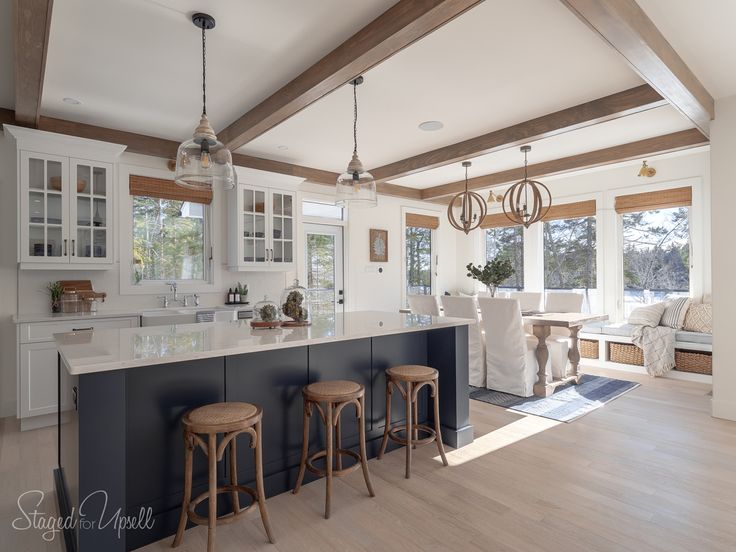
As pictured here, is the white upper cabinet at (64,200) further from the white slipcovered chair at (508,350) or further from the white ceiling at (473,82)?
the white slipcovered chair at (508,350)

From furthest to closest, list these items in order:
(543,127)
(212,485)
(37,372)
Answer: (543,127), (37,372), (212,485)

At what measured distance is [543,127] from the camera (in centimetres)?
401

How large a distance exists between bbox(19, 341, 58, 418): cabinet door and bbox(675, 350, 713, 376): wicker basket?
626cm

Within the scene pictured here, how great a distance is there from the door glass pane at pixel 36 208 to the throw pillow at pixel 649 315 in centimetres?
631

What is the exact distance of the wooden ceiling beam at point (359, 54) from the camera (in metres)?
2.16

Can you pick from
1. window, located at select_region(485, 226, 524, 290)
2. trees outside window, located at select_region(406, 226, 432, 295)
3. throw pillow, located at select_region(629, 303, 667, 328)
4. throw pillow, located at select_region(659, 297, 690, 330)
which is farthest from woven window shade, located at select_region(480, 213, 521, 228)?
throw pillow, located at select_region(659, 297, 690, 330)

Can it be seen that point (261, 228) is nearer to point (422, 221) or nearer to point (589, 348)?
point (422, 221)

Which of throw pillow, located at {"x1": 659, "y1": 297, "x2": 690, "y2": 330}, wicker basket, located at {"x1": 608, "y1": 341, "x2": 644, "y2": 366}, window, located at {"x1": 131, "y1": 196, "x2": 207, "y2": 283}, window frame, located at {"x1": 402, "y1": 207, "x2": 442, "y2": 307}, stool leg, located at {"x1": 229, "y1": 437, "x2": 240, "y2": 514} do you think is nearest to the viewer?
stool leg, located at {"x1": 229, "y1": 437, "x2": 240, "y2": 514}

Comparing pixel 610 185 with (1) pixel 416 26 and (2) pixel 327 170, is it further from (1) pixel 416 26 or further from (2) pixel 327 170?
(1) pixel 416 26

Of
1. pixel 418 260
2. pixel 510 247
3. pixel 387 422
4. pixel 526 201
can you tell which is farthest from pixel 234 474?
pixel 510 247

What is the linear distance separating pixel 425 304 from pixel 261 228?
2.08 metres

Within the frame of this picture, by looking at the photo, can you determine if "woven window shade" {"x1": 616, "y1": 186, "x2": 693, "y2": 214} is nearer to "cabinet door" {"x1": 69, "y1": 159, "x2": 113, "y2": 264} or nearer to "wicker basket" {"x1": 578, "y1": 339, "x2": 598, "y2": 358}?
"wicker basket" {"x1": 578, "y1": 339, "x2": 598, "y2": 358}

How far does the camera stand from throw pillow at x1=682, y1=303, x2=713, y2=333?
16.1ft

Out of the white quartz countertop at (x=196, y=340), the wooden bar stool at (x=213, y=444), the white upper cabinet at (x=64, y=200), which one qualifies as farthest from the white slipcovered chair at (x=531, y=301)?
the white upper cabinet at (x=64, y=200)
